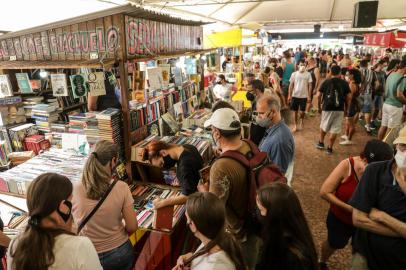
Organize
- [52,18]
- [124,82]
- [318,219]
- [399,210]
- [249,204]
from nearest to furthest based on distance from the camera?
[399,210]
[249,204]
[124,82]
[318,219]
[52,18]

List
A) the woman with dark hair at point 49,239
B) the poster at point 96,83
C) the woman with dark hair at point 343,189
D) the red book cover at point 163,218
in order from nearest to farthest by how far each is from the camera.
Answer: the woman with dark hair at point 49,239 < the woman with dark hair at point 343,189 < the red book cover at point 163,218 < the poster at point 96,83

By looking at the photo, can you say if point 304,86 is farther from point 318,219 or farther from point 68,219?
point 68,219

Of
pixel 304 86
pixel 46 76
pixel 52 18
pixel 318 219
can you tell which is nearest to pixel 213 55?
pixel 304 86

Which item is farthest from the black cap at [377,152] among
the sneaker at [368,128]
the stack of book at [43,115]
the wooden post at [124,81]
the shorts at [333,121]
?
the sneaker at [368,128]

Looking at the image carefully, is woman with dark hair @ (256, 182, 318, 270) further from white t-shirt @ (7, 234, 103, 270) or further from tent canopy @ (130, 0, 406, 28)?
tent canopy @ (130, 0, 406, 28)

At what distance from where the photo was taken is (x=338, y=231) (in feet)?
8.71

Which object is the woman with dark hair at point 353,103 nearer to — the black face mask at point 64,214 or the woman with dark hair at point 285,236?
the woman with dark hair at point 285,236

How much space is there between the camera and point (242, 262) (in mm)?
1563

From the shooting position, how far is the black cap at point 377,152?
2.23 meters

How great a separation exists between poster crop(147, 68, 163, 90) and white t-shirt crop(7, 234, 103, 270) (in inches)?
102

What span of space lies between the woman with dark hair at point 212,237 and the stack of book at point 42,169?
1.80 m

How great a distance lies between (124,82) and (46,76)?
106 inches

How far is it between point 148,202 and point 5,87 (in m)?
2.57

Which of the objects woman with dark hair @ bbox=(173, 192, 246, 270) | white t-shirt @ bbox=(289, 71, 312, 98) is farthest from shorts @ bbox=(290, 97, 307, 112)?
woman with dark hair @ bbox=(173, 192, 246, 270)
